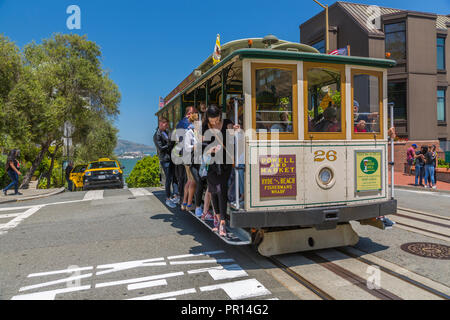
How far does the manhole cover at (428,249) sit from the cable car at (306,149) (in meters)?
0.65

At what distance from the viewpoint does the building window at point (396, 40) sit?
24.1 metres

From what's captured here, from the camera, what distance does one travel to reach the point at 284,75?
4.92 meters

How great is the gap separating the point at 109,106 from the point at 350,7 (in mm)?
Result: 19820

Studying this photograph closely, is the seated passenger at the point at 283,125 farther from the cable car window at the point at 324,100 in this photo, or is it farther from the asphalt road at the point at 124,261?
the asphalt road at the point at 124,261

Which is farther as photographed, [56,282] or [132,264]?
[132,264]

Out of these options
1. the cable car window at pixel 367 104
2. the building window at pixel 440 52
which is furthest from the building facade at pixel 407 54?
the cable car window at pixel 367 104

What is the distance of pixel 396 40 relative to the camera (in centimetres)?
2425

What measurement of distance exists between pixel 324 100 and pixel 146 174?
59.9ft

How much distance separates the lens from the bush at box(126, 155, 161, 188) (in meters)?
22.5

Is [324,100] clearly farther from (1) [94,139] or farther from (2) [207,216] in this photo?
(1) [94,139]

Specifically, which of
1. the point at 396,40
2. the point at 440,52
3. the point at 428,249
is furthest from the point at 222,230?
the point at 440,52
